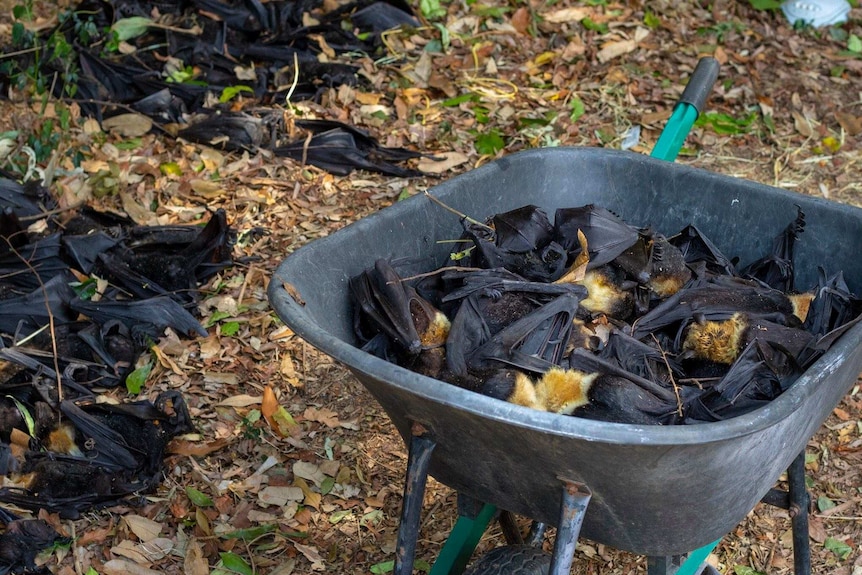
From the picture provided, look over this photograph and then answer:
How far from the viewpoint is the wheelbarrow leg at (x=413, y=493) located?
175 centimetres

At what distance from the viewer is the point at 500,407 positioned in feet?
4.71

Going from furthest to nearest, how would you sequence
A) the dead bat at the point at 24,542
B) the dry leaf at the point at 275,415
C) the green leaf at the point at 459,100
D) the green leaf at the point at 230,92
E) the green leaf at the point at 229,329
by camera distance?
the green leaf at the point at 459,100 < the green leaf at the point at 230,92 < the green leaf at the point at 229,329 < the dry leaf at the point at 275,415 < the dead bat at the point at 24,542

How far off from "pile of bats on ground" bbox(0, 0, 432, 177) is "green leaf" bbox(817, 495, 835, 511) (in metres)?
2.14

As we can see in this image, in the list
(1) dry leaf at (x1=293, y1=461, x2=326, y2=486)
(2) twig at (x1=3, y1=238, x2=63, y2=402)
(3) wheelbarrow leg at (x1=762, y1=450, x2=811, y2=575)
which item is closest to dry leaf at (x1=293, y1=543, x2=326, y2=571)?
(1) dry leaf at (x1=293, y1=461, x2=326, y2=486)

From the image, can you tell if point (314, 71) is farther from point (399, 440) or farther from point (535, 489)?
point (535, 489)

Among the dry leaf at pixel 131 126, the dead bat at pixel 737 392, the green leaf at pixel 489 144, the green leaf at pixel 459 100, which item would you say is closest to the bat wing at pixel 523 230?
the dead bat at pixel 737 392

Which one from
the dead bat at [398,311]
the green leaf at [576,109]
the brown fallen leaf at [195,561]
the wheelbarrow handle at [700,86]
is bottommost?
the brown fallen leaf at [195,561]

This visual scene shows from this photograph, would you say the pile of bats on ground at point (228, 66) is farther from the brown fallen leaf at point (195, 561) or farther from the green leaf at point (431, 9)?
the brown fallen leaf at point (195, 561)

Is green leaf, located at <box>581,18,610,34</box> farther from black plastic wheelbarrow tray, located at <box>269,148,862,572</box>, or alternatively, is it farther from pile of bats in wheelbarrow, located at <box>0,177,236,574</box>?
black plastic wheelbarrow tray, located at <box>269,148,862,572</box>

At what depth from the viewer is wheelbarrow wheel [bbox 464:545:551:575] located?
6.37ft

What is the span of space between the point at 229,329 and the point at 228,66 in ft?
5.84

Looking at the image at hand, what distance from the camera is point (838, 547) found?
2801mm

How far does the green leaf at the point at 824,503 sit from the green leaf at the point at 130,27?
387 centimetres

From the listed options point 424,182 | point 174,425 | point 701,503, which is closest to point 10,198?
point 174,425
